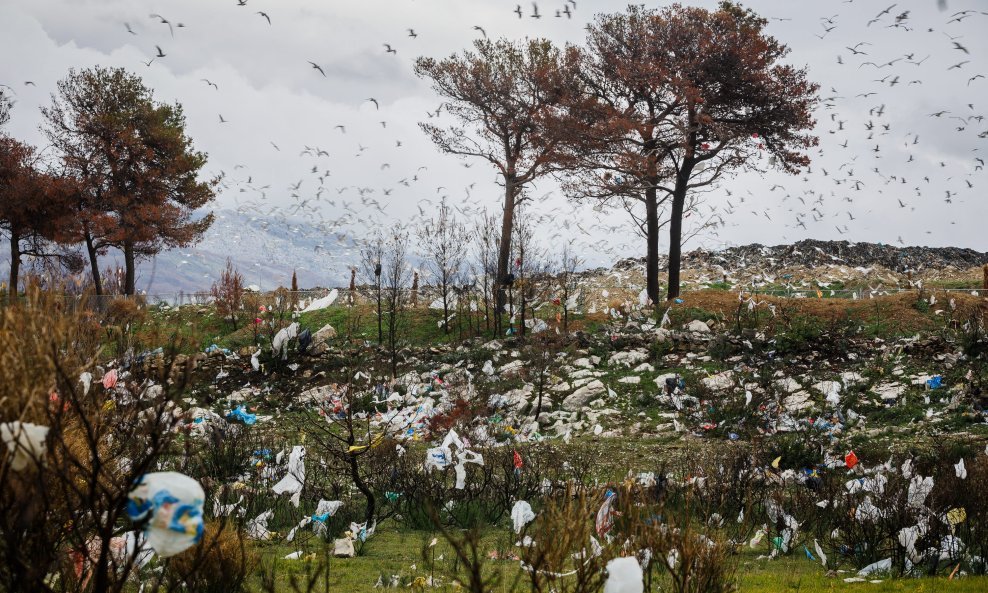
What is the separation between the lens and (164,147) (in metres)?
32.6

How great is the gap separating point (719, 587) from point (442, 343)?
17.5 m

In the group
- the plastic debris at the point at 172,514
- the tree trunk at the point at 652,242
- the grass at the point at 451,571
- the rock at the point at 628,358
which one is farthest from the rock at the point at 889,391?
the plastic debris at the point at 172,514

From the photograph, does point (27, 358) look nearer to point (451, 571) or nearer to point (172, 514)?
point (172, 514)

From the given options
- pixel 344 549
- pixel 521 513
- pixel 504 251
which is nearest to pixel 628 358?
pixel 504 251

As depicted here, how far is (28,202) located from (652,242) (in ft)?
85.1

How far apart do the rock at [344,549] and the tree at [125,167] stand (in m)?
→ 28.3

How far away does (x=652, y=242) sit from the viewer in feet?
74.7

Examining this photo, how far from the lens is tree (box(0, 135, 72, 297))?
30.3 meters

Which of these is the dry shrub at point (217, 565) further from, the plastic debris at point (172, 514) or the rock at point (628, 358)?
the rock at point (628, 358)

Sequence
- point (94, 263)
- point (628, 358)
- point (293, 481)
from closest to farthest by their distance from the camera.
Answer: point (293, 481) → point (628, 358) → point (94, 263)

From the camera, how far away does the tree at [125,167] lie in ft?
101

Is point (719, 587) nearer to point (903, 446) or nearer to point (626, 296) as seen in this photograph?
point (903, 446)

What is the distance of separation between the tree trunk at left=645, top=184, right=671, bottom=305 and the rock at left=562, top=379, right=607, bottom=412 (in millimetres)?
7996

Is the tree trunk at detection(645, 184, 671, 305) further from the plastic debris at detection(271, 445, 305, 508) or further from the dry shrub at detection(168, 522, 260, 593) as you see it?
the dry shrub at detection(168, 522, 260, 593)
